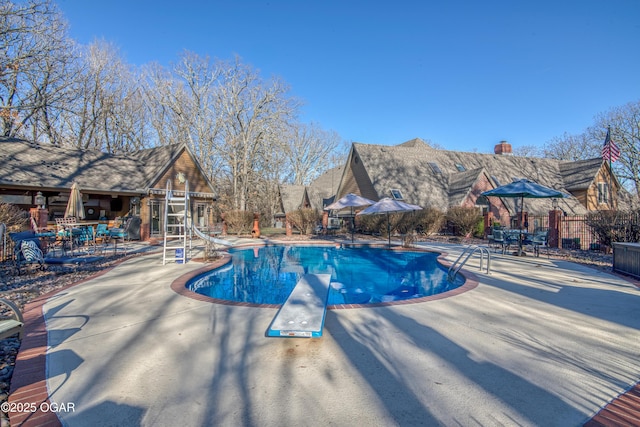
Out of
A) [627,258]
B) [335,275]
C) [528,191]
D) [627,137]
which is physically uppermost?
[627,137]

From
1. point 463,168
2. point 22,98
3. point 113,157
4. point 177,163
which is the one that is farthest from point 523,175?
point 22,98

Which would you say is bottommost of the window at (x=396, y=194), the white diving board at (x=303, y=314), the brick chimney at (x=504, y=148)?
the white diving board at (x=303, y=314)

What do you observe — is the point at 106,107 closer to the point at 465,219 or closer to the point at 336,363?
the point at 465,219

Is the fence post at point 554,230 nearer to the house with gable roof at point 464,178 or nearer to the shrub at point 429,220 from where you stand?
the shrub at point 429,220

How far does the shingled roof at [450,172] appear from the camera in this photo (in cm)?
2520

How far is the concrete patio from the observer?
8.30ft

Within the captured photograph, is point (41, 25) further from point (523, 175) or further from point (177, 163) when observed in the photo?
point (523, 175)

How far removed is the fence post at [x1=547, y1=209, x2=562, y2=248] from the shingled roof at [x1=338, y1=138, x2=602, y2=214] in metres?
9.52

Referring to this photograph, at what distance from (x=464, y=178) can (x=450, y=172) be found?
259cm

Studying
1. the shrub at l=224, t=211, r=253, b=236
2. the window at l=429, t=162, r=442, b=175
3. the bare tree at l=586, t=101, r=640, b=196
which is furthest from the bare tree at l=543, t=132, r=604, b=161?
the shrub at l=224, t=211, r=253, b=236

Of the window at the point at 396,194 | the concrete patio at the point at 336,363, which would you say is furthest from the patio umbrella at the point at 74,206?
the window at the point at 396,194

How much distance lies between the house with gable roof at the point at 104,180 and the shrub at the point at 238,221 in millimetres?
1482

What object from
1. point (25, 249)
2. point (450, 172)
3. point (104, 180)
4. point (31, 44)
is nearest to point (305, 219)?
point (104, 180)

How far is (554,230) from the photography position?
1428cm
